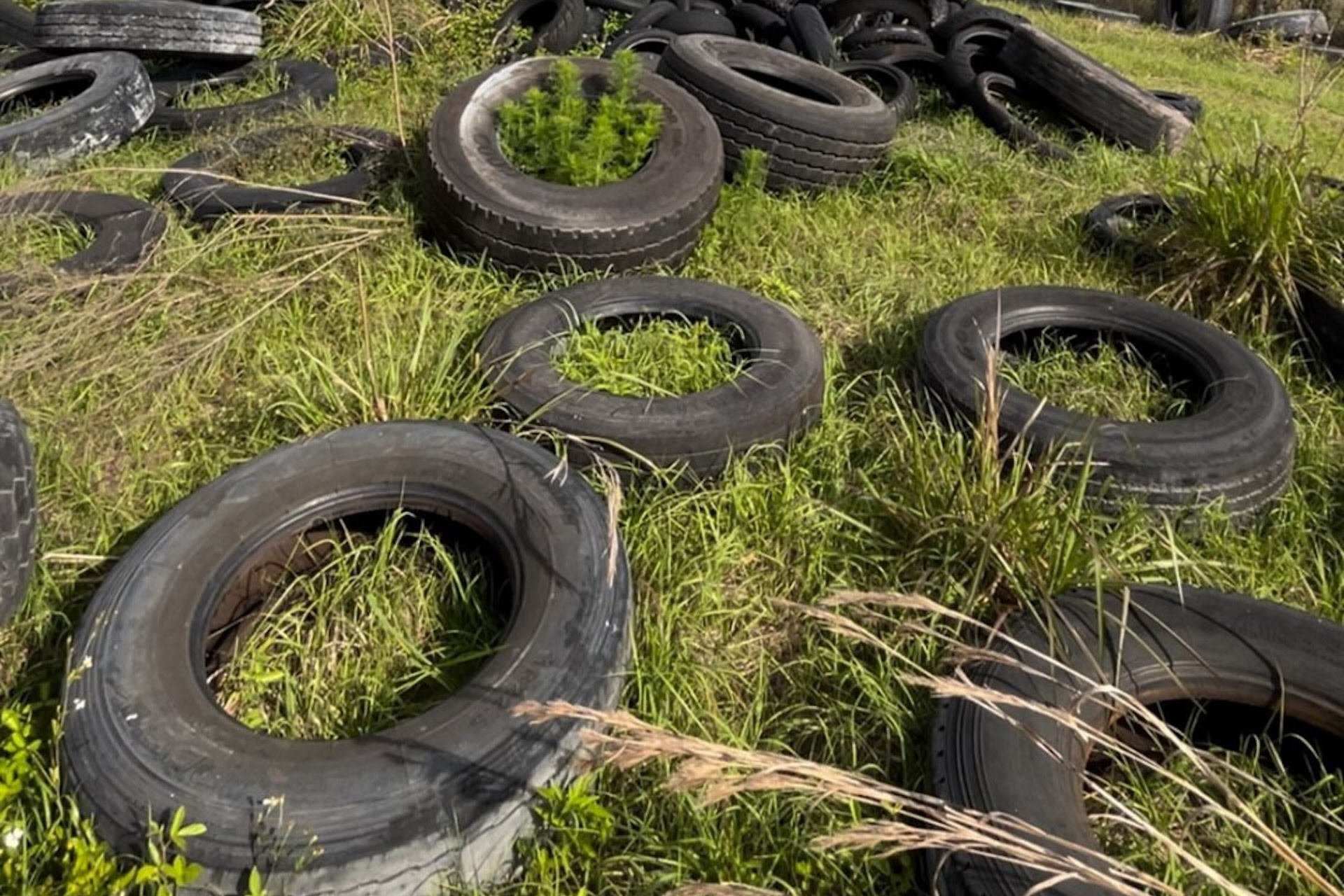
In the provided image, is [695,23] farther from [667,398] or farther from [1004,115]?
[667,398]

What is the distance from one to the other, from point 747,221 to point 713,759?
135 inches

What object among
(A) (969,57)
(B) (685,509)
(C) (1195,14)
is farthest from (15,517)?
(C) (1195,14)

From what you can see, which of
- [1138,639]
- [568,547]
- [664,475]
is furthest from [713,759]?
[664,475]

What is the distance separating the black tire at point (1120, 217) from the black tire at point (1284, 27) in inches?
273

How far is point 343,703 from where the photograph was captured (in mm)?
2252

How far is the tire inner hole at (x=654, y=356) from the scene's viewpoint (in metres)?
3.16

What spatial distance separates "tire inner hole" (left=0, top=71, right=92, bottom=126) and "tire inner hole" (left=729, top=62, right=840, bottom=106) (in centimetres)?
364

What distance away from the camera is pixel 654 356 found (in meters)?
3.33

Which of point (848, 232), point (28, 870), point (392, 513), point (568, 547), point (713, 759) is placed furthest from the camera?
point (848, 232)

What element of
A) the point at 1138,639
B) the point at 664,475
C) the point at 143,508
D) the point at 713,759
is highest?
the point at 713,759

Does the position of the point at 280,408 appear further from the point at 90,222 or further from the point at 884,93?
the point at 884,93

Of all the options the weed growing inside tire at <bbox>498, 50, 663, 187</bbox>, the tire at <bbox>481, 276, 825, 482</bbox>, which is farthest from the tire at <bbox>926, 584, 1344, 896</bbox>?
the weed growing inside tire at <bbox>498, 50, 663, 187</bbox>

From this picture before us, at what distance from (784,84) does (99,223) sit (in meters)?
3.42

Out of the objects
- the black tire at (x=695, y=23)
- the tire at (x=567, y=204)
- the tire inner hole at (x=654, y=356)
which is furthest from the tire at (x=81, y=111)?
the tire inner hole at (x=654, y=356)
